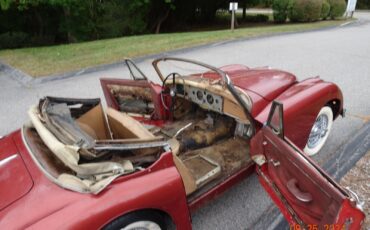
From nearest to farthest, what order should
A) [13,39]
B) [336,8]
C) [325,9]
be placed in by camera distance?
[325,9] < [336,8] < [13,39]

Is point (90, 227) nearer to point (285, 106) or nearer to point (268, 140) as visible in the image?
point (268, 140)

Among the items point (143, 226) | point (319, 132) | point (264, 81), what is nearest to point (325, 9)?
point (319, 132)

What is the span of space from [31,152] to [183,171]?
1.22 metres

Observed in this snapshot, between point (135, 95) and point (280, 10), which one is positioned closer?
point (135, 95)

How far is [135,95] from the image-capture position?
4090 mm

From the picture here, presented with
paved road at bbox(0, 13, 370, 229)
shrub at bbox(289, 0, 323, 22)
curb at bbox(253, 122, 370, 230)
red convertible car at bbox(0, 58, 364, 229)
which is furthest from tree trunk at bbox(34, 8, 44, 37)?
curb at bbox(253, 122, 370, 230)

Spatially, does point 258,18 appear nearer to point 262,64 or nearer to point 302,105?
point 262,64

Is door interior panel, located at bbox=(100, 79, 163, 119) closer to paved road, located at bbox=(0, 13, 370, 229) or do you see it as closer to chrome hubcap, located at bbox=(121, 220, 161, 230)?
paved road, located at bbox=(0, 13, 370, 229)

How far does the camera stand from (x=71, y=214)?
1.89 m

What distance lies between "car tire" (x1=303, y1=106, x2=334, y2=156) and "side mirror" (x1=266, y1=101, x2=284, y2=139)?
143 cm

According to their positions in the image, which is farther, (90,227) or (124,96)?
(124,96)

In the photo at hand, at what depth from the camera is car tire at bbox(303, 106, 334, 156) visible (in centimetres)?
375

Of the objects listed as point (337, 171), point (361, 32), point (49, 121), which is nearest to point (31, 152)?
point (49, 121)

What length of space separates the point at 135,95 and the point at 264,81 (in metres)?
1.72
